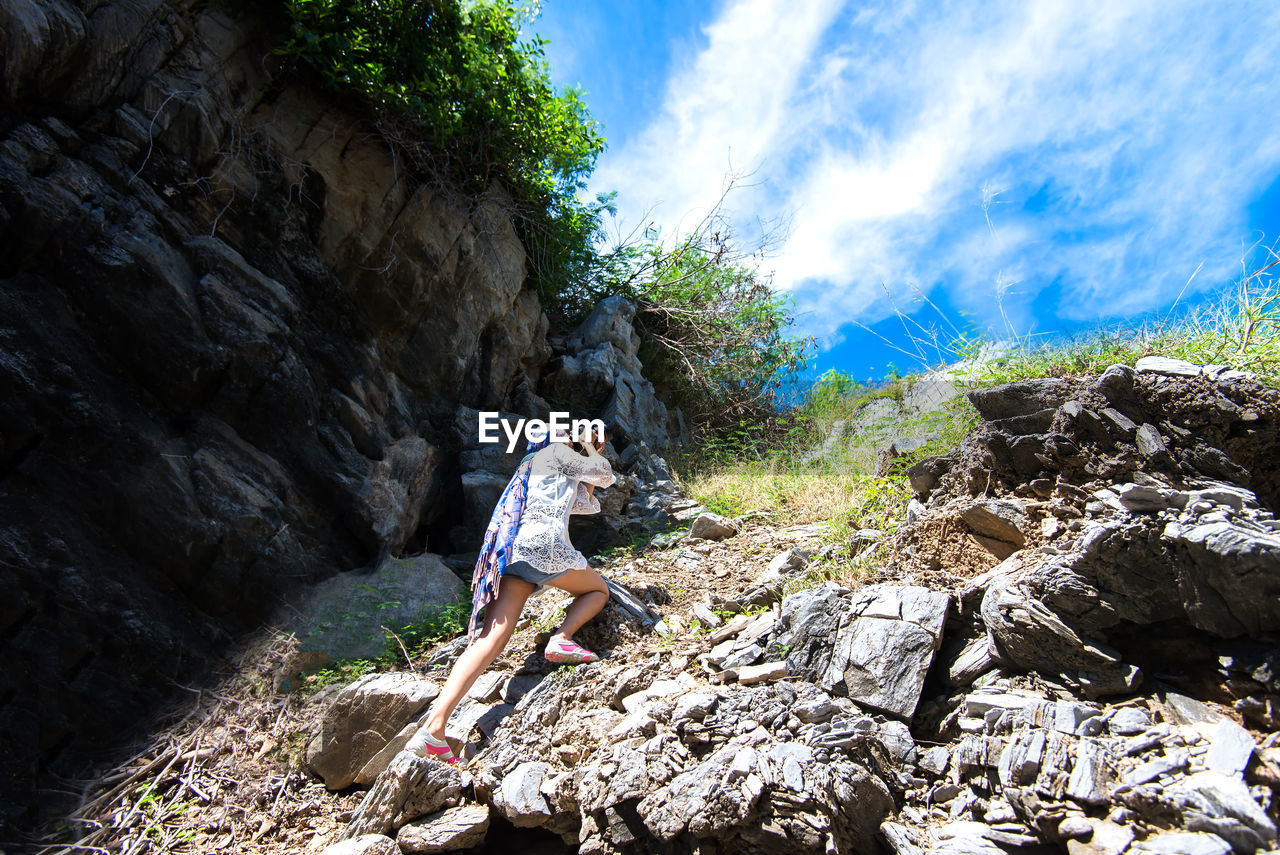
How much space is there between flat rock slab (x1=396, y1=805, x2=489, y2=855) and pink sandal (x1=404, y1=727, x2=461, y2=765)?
0.88 feet

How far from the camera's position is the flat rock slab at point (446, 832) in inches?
101

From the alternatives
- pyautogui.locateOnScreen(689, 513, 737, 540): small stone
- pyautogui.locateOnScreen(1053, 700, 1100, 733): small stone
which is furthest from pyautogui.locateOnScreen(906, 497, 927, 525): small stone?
pyautogui.locateOnScreen(689, 513, 737, 540): small stone

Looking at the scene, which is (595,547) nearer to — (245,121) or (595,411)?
(595,411)

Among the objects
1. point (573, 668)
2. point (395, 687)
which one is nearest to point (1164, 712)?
point (573, 668)

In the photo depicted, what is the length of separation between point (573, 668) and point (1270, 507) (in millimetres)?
3407

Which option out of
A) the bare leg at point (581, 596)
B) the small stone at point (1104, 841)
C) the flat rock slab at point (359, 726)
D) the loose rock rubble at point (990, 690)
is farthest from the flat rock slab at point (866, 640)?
the flat rock slab at point (359, 726)

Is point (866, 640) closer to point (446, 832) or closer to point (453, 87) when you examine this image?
point (446, 832)

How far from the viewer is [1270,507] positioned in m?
2.73

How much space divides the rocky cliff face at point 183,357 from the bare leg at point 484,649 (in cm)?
207

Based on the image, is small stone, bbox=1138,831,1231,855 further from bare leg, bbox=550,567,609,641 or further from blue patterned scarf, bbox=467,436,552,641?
blue patterned scarf, bbox=467,436,552,641

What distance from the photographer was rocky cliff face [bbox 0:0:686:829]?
11.8 ft

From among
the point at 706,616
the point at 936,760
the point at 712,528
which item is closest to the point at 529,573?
the point at 706,616

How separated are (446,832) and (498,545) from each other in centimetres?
145

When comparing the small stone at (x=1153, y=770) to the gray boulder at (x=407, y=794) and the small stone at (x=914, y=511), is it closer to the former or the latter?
the small stone at (x=914, y=511)
